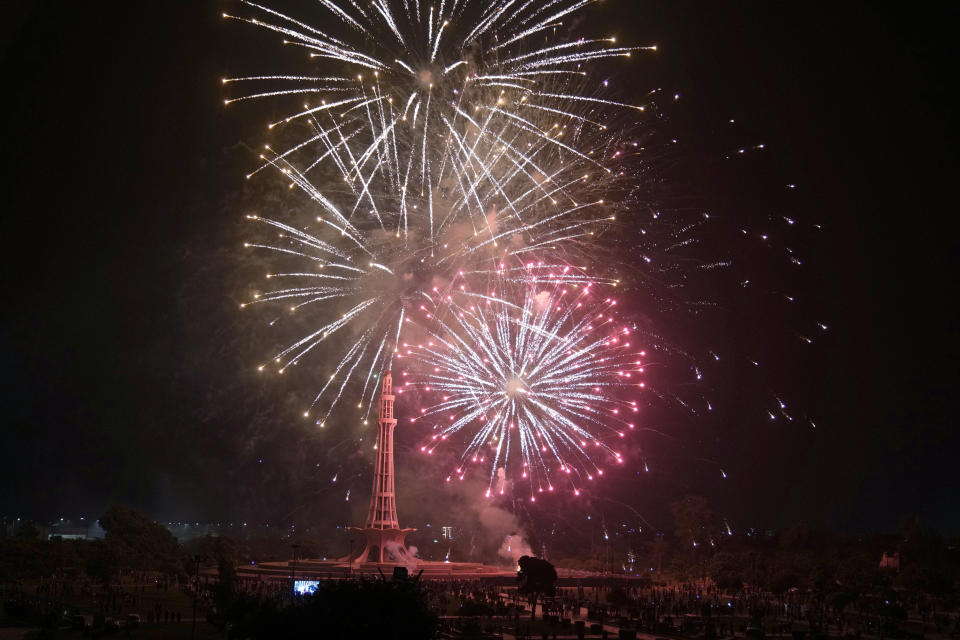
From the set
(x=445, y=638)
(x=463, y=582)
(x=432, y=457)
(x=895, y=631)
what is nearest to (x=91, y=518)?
(x=432, y=457)

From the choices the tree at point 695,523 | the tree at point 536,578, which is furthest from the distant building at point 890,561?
the tree at point 536,578

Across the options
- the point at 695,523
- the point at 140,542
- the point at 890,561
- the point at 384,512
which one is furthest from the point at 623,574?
the point at 140,542

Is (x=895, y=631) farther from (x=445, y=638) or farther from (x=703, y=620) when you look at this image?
(x=445, y=638)

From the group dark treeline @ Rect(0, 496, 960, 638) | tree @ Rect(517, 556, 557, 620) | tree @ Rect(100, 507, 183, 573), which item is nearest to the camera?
dark treeline @ Rect(0, 496, 960, 638)

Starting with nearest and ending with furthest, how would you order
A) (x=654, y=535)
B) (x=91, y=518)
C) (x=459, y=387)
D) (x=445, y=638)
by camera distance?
1. (x=445, y=638)
2. (x=459, y=387)
3. (x=654, y=535)
4. (x=91, y=518)

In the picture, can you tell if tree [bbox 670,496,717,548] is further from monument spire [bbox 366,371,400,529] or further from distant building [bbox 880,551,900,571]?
monument spire [bbox 366,371,400,529]

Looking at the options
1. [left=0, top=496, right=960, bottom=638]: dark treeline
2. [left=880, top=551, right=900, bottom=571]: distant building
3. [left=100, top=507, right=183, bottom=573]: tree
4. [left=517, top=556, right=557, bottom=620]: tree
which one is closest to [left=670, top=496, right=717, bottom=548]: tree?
[left=0, top=496, right=960, bottom=638]: dark treeline
